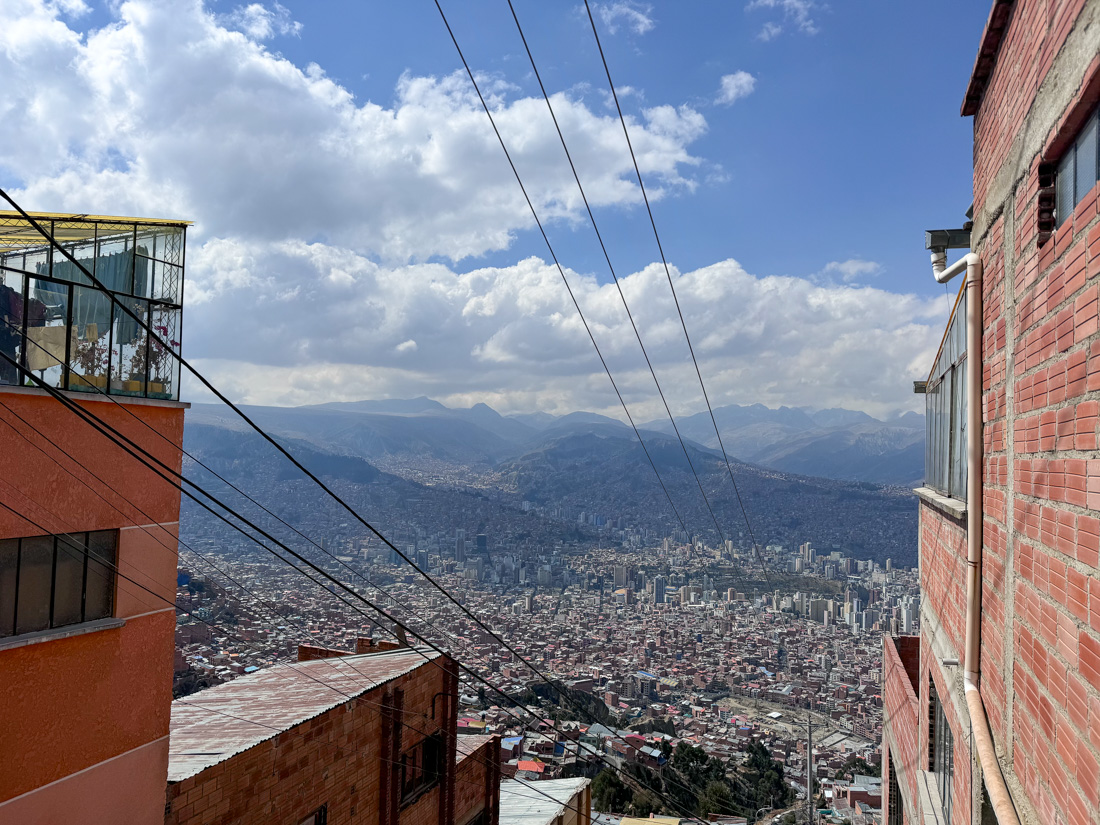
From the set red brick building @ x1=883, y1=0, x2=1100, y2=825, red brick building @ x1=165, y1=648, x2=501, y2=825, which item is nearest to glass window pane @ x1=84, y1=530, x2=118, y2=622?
red brick building @ x1=165, y1=648, x2=501, y2=825

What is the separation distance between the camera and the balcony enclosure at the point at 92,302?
16.1 feet

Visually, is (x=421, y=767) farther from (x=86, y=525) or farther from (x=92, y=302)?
(x=92, y=302)

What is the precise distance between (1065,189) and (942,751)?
456cm

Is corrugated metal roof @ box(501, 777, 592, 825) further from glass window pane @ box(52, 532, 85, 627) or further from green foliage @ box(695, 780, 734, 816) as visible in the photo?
glass window pane @ box(52, 532, 85, 627)


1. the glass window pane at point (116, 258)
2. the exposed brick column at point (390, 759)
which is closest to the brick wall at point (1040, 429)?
the glass window pane at point (116, 258)

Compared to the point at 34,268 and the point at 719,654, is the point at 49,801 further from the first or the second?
the point at 719,654

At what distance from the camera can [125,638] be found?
5.32m

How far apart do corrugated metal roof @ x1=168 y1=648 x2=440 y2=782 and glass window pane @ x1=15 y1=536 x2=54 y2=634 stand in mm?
1977

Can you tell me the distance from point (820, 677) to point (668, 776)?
71.9 ft

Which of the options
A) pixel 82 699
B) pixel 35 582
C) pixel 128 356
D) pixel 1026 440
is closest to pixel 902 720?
pixel 1026 440

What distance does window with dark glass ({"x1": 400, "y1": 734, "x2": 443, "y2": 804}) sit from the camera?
9.04 metres

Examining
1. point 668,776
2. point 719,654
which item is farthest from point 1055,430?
point 719,654

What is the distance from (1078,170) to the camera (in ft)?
7.79

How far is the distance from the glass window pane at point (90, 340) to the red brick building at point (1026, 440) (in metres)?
5.81
